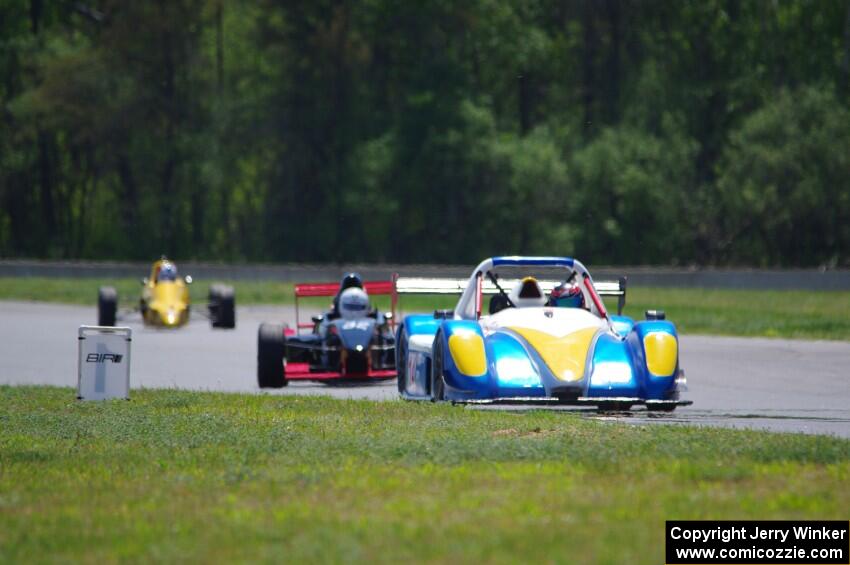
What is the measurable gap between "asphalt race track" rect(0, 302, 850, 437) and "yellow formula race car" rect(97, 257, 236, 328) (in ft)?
1.02

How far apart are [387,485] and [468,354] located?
15.8 ft

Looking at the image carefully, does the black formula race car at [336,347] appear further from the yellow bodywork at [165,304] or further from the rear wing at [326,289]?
the yellow bodywork at [165,304]

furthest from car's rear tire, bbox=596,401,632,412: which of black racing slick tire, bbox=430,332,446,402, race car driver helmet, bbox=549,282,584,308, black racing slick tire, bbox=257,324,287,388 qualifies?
black racing slick tire, bbox=257,324,287,388

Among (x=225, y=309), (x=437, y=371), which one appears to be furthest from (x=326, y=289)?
(x=225, y=309)

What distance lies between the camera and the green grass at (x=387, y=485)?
7.00m

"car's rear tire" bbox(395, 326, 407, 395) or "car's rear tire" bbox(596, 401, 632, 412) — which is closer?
"car's rear tire" bbox(596, 401, 632, 412)

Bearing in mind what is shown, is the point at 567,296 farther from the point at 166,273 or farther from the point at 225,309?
the point at 166,273

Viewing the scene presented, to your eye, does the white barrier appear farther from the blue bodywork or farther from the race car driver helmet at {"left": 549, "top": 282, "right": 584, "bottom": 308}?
the race car driver helmet at {"left": 549, "top": 282, "right": 584, "bottom": 308}

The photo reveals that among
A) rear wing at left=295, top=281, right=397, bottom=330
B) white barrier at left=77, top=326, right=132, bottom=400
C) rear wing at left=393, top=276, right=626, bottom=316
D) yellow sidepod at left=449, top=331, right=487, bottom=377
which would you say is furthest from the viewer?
rear wing at left=295, top=281, right=397, bottom=330

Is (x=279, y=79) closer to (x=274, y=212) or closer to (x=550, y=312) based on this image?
(x=274, y=212)

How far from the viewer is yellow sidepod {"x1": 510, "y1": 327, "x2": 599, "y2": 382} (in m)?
13.3

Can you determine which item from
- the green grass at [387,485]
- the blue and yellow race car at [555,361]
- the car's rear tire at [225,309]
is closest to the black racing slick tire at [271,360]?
the blue and yellow race car at [555,361]

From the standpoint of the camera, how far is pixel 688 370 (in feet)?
62.4

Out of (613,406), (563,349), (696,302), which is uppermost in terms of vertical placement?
(696,302)
